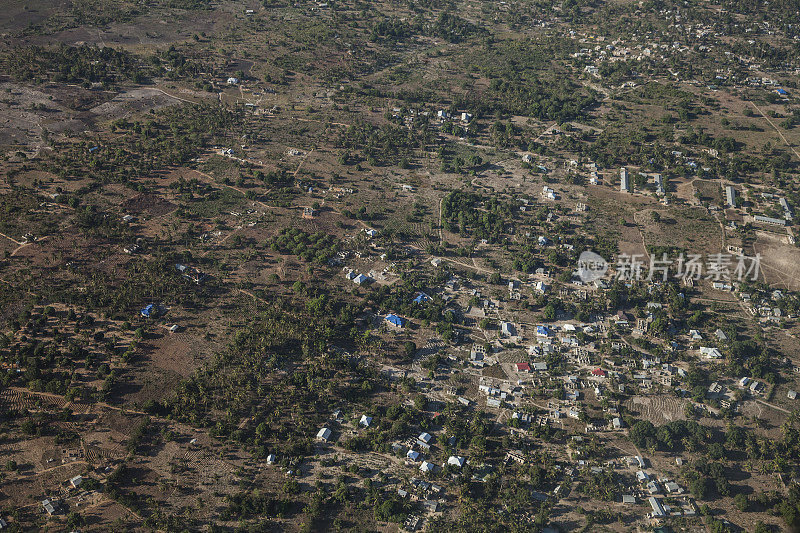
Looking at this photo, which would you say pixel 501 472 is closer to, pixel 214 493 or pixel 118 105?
pixel 214 493

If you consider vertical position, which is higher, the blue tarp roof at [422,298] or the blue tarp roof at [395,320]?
the blue tarp roof at [422,298]

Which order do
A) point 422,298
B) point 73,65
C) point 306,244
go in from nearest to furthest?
point 422,298 < point 306,244 < point 73,65

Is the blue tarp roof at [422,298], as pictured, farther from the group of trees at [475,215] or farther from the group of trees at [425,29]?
the group of trees at [425,29]

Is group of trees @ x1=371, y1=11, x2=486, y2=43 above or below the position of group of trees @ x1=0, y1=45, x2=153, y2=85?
above

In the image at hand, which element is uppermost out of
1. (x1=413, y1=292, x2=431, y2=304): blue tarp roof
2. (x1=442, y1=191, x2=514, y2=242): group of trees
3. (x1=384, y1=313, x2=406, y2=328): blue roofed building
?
(x1=442, y1=191, x2=514, y2=242): group of trees

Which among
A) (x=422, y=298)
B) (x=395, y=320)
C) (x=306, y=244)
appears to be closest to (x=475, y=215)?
(x=422, y=298)

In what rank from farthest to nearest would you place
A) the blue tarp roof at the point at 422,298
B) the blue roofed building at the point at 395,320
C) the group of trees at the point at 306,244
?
the group of trees at the point at 306,244
the blue tarp roof at the point at 422,298
the blue roofed building at the point at 395,320

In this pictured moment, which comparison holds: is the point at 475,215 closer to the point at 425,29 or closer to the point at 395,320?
the point at 395,320

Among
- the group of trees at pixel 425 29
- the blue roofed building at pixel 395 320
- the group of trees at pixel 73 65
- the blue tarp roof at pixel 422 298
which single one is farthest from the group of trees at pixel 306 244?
the group of trees at pixel 425 29

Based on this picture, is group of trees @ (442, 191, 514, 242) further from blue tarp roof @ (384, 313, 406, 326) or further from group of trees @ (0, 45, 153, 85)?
group of trees @ (0, 45, 153, 85)

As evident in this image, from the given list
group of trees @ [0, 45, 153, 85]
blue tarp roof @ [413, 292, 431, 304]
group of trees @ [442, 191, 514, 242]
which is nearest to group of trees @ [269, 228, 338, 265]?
blue tarp roof @ [413, 292, 431, 304]

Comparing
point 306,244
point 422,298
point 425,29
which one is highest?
point 425,29

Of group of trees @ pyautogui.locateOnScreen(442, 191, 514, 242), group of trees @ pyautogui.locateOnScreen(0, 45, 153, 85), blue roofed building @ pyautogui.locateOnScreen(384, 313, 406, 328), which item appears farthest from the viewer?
group of trees @ pyautogui.locateOnScreen(0, 45, 153, 85)
